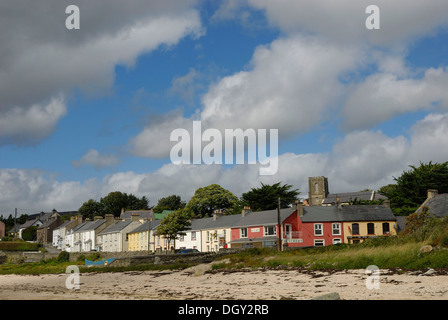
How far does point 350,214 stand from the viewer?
62.8m

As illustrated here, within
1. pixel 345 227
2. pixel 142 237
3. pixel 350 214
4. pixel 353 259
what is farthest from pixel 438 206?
pixel 142 237

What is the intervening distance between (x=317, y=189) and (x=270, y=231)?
61.7 metres

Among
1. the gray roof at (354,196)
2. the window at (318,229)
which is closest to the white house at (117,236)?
the window at (318,229)

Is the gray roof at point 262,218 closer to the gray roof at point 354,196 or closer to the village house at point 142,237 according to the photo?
the village house at point 142,237

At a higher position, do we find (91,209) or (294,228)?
(91,209)

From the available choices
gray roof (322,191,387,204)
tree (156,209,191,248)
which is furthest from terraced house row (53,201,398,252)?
gray roof (322,191,387,204)

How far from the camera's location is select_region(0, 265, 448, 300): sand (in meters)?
19.0

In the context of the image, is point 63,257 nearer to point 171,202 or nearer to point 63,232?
point 63,232

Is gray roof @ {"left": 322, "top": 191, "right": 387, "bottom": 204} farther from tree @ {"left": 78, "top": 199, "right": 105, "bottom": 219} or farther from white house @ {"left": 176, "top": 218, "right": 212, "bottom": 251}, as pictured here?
tree @ {"left": 78, "top": 199, "right": 105, "bottom": 219}

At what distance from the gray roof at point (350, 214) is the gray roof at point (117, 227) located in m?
41.3
